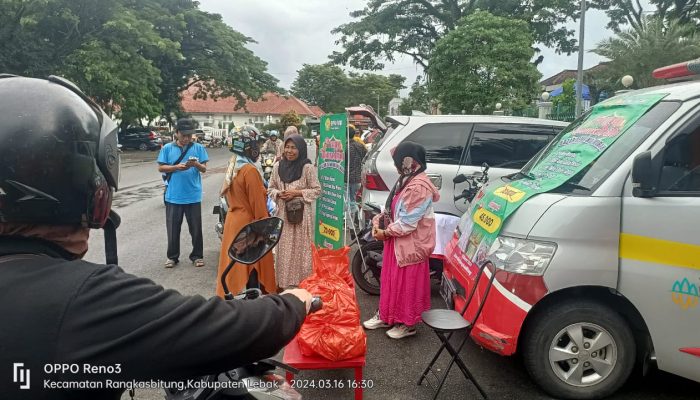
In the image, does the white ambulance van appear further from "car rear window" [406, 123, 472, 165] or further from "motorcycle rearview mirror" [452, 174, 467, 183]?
"car rear window" [406, 123, 472, 165]

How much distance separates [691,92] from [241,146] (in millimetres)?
3539

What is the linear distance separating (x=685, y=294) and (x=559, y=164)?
111 cm

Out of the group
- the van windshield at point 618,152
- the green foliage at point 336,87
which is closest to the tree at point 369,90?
the green foliage at point 336,87

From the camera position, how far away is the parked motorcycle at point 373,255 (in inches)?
201

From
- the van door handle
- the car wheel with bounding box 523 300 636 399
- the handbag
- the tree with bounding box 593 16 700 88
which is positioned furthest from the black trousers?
the tree with bounding box 593 16 700 88

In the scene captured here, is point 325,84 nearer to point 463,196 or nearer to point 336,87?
point 336,87

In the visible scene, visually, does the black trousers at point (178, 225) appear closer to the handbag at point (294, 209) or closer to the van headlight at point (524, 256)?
the handbag at point (294, 209)

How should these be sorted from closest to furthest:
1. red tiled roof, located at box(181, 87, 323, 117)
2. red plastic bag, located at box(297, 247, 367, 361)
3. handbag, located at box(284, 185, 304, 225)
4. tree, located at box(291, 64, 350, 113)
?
red plastic bag, located at box(297, 247, 367, 361)
handbag, located at box(284, 185, 304, 225)
tree, located at box(291, 64, 350, 113)
red tiled roof, located at box(181, 87, 323, 117)

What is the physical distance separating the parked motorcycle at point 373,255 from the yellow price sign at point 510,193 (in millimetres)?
1660

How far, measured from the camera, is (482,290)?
318 cm

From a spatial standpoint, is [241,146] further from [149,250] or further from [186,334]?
[186,334]

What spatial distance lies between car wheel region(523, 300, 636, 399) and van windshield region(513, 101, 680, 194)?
735 mm

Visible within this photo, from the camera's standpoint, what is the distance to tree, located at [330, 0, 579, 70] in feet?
86.8

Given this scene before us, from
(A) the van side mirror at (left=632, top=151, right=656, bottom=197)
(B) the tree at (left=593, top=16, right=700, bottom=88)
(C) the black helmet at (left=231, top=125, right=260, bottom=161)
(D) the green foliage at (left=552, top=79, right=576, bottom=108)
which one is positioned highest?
(B) the tree at (left=593, top=16, right=700, bottom=88)
